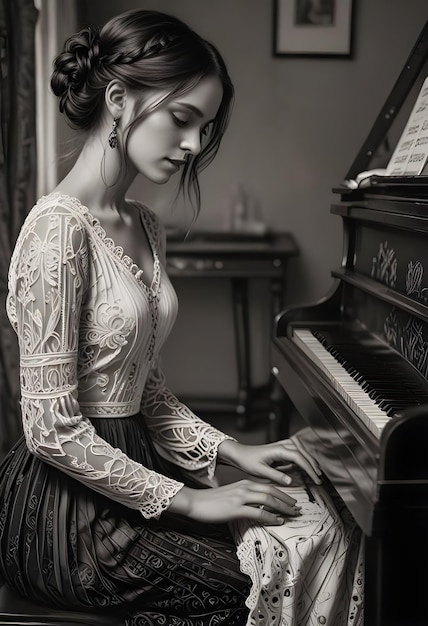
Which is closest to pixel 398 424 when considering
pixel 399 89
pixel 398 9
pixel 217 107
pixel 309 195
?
pixel 217 107

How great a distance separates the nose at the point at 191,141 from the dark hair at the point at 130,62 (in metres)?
0.07

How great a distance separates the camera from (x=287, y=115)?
14.6 ft

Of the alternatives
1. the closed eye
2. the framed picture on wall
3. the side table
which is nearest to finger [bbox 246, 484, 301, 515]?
the closed eye

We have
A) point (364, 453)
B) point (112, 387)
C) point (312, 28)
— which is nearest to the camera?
point (364, 453)

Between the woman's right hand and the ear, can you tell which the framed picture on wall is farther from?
the woman's right hand

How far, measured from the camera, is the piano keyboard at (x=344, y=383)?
1336 mm

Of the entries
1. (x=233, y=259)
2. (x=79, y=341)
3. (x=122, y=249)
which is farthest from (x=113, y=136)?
(x=233, y=259)

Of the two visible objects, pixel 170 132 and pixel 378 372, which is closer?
pixel 170 132

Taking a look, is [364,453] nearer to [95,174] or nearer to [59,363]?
[59,363]

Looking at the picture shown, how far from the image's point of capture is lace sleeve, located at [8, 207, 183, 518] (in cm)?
127

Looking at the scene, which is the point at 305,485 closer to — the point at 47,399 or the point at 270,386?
the point at 47,399

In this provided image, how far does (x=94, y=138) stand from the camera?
1.43 metres

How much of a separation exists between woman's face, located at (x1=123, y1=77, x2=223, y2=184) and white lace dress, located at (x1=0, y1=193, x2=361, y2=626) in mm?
145

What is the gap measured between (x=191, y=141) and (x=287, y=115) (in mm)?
3195
